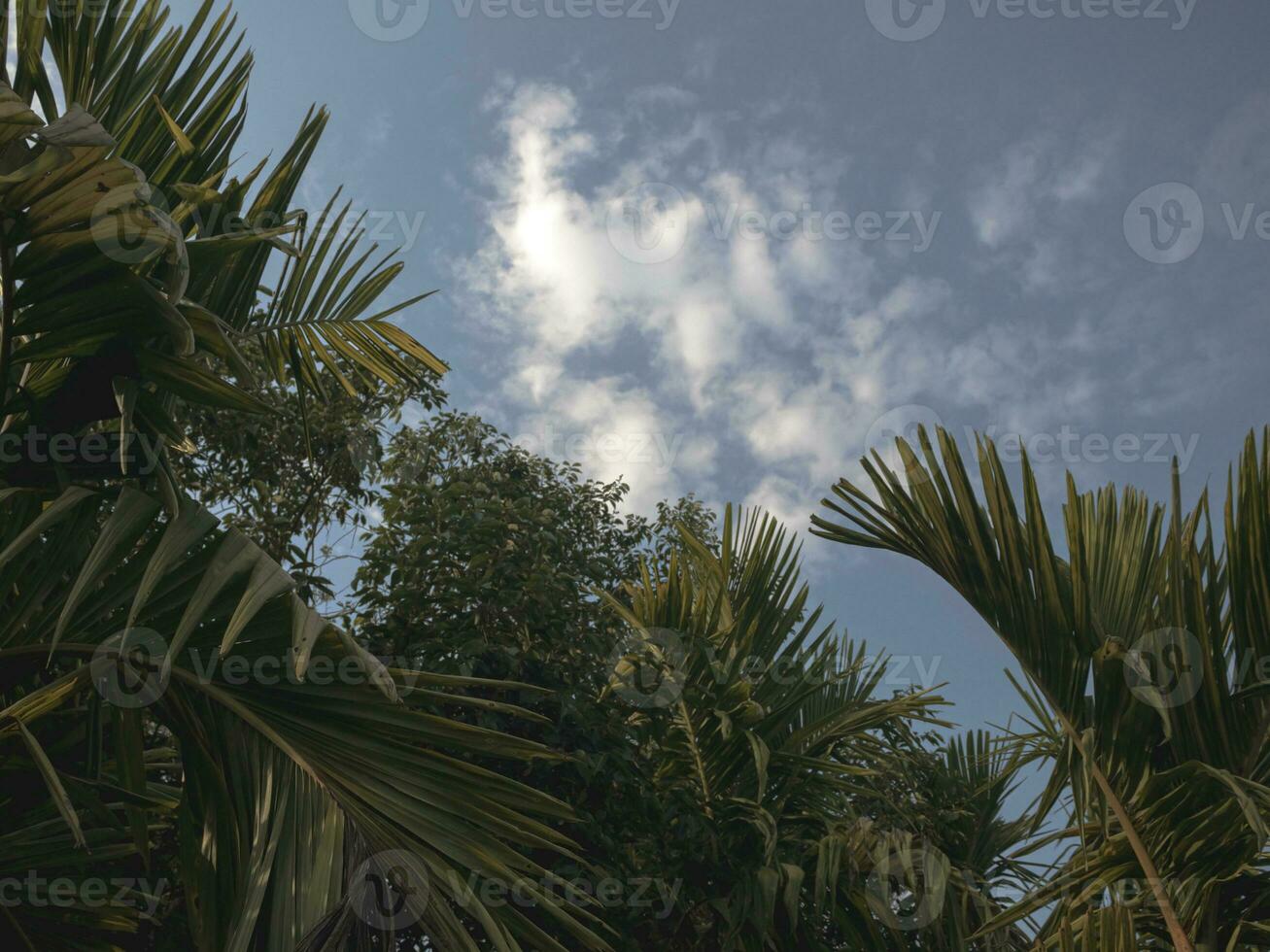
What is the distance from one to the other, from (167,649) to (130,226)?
719mm

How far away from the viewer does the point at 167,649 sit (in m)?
1.77

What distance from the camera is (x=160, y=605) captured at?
182cm

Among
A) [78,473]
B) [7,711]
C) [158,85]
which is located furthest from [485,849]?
[158,85]

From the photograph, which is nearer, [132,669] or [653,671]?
[132,669]

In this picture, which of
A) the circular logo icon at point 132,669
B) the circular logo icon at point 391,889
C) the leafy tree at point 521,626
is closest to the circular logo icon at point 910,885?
the leafy tree at point 521,626

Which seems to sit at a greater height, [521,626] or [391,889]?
[521,626]

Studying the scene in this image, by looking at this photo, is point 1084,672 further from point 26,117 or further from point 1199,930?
point 26,117

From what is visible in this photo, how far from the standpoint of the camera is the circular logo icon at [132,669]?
1.74 m

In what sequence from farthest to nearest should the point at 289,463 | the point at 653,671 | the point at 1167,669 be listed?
the point at 289,463 < the point at 653,671 < the point at 1167,669

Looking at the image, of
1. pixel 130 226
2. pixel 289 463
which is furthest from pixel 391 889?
pixel 289 463

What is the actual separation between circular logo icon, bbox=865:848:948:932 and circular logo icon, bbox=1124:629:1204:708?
1018 millimetres

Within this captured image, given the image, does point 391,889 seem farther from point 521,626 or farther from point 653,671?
point 521,626

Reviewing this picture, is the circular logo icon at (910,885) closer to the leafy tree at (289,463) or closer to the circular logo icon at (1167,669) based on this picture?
the circular logo icon at (1167,669)

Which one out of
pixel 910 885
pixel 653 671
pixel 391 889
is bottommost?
pixel 391 889
